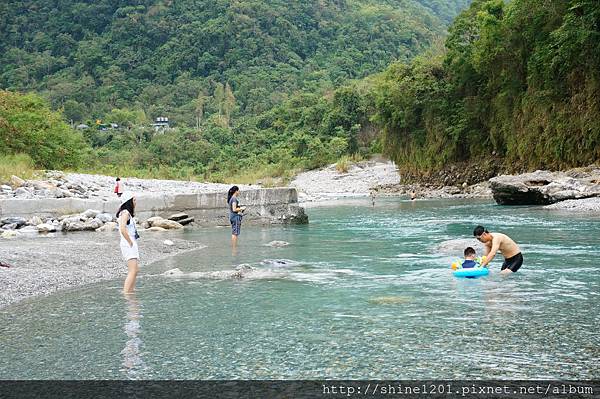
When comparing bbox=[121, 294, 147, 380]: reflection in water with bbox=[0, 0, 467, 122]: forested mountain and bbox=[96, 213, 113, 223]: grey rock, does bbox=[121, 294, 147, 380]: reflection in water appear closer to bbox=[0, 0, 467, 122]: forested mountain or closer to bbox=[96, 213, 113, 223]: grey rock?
bbox=[96, 213, 113, 223]: grey rock

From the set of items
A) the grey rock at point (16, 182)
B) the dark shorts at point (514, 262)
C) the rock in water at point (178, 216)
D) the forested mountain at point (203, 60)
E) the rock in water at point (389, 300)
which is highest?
the forested mountain at point (203, 60)

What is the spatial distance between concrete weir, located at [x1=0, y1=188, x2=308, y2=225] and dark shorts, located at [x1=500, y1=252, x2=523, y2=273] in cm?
1207

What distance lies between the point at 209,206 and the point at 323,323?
15834 millimetres

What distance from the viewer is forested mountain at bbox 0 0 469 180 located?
278 feet

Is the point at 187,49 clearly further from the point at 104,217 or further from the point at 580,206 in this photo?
the point at 580,206

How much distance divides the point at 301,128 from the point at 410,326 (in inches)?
2879

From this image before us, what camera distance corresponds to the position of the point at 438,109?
49.6m

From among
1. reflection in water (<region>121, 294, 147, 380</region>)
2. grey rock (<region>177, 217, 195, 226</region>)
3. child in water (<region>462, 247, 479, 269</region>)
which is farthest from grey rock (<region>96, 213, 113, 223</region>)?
child in water (<region>462, 247, 479, 269</region>)

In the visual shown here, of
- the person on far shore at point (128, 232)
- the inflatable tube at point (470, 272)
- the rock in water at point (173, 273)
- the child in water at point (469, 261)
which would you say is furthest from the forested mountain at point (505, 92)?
the person on far shore at point (128, 232)

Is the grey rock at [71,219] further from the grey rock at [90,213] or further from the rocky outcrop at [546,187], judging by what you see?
the rocky outcrop at [546,187]

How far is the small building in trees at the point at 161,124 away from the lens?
87600 mm

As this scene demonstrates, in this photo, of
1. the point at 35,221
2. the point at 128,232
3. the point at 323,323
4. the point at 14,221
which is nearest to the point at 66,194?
the point at 35,221

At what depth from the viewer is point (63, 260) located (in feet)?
45.0

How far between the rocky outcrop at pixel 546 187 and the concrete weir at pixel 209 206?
11.0 meters
